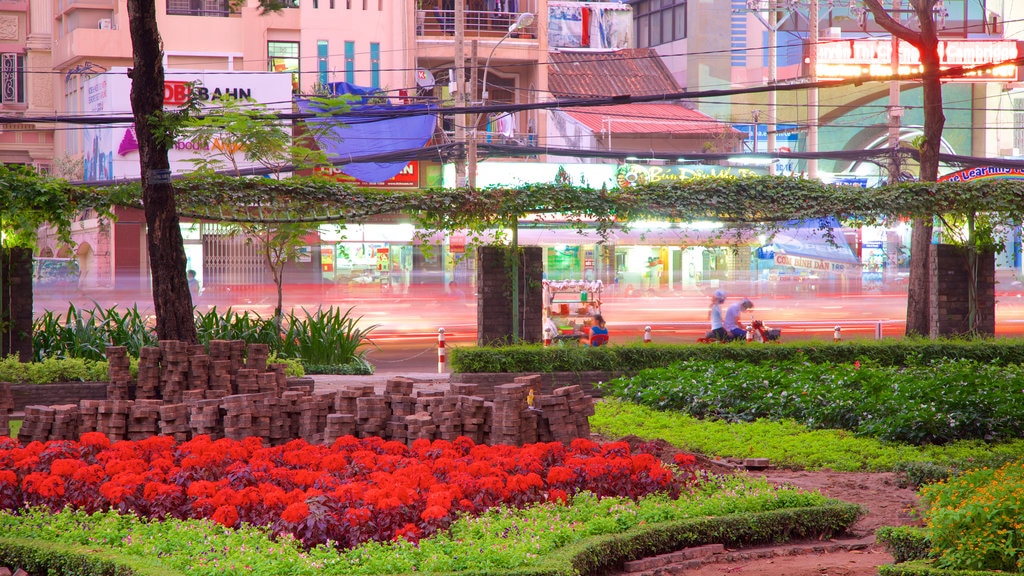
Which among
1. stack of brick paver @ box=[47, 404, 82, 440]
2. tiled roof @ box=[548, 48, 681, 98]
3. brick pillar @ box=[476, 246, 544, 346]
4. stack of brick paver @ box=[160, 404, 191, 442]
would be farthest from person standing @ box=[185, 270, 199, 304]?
stack of brick paver @ box=[160, 404, 191, 442]

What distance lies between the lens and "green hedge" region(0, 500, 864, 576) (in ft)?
22.2

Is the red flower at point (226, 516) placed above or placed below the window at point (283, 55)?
below

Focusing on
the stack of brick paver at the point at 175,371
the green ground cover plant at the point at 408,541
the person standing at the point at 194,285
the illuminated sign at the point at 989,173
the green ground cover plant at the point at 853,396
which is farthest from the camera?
the person standing at the point at 194,285

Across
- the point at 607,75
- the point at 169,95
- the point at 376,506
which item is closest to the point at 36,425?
the point at 376,506

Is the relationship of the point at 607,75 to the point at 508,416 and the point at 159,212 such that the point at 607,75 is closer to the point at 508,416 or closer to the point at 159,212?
the point at 159,212

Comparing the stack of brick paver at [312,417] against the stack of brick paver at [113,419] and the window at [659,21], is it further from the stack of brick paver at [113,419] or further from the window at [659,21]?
the window at [659,21]

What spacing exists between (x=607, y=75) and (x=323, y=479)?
32.7 metres

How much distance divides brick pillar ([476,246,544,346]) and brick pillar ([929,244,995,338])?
7.68 meters

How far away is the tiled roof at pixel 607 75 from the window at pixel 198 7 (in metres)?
11.4

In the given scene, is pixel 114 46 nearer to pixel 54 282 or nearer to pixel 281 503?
pixel 54 282

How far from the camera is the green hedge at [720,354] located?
17.1 m

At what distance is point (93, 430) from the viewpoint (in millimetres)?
11062

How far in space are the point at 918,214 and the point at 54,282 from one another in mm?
20113

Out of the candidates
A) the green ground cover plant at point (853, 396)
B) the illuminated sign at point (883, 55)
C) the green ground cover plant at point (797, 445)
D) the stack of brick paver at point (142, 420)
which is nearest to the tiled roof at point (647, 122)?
the illuminated sign at point (883, 55)
